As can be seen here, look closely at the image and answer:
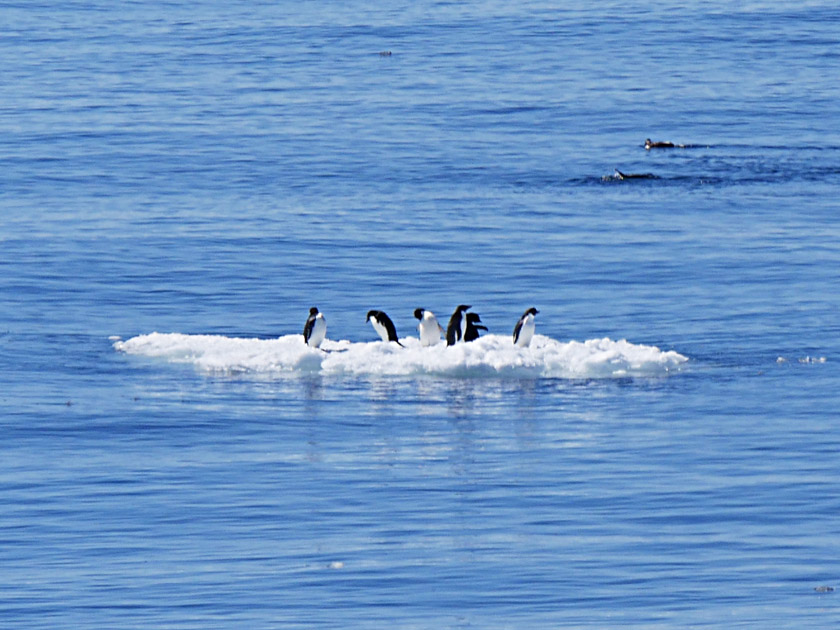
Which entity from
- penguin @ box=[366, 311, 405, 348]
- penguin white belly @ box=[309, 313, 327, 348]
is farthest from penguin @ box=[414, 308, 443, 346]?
penguin white belly @ box=[309, 313, 327, 348]

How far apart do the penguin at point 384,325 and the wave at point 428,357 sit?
49cm

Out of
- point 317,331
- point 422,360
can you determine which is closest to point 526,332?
point 422,360

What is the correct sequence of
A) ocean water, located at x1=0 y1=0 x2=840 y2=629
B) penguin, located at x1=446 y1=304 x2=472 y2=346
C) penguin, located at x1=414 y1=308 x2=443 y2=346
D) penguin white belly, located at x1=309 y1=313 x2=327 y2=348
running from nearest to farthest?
ocean water, located at x1=0 y1=0 x2=840 y2=629 → penguin white belly, located at x1=309 y1=313 x2=327 y2=348 → penguin, located at x1=446 y1=304 x2=472 y2=346 → penguin, located at x1=414 y1=308 x2=443 y2=346

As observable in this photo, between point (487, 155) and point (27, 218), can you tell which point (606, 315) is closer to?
point (27, 218)

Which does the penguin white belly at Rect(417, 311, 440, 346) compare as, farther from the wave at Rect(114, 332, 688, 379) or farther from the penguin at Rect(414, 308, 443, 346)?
the wave at Rect(114, 332, 688, 379)

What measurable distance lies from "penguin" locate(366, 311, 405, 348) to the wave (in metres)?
0.49

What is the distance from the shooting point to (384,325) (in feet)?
98.4

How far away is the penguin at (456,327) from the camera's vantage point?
29281 millimetres

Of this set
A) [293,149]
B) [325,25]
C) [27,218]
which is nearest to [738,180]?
[293,149]

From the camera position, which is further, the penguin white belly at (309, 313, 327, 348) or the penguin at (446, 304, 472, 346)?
the penguin at (446, 304, 472, 346)

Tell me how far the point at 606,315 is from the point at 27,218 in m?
18.9

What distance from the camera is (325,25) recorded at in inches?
3681

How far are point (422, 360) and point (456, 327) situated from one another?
2427 millimetres

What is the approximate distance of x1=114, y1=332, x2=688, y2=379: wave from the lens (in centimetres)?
2730
